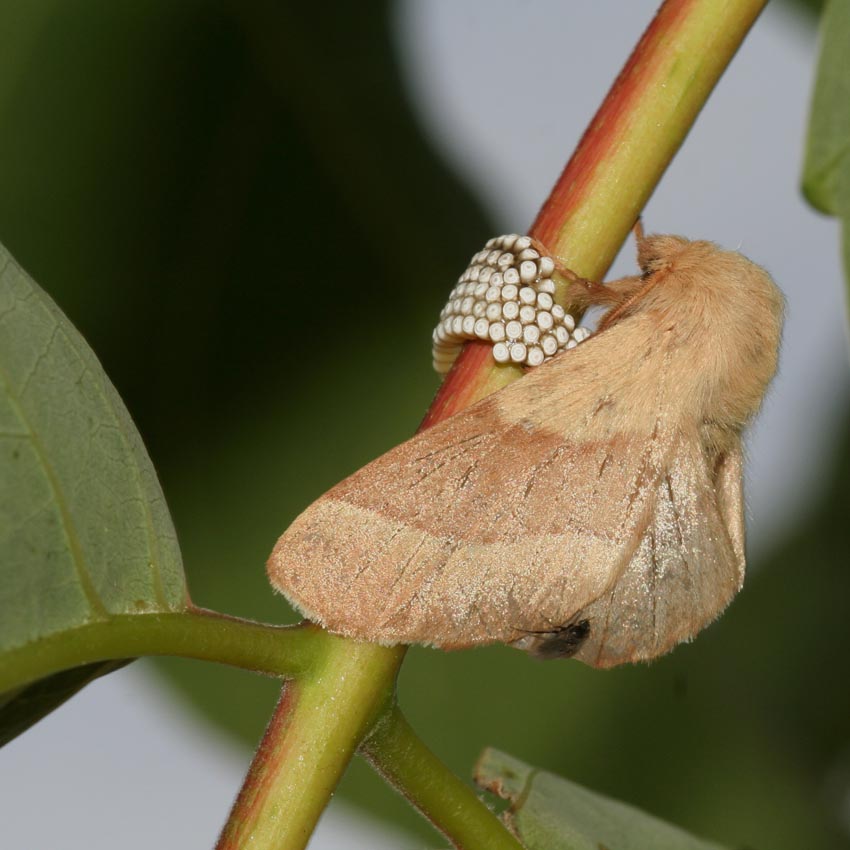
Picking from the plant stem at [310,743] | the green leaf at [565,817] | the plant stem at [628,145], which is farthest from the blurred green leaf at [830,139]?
the green leaf at [565,817]

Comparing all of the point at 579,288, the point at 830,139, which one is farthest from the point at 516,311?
the point at 830,139

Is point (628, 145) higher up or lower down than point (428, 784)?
higher up

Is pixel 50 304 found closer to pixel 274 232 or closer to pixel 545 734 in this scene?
pixel 274 232

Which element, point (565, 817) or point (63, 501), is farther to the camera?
point (565, 817)

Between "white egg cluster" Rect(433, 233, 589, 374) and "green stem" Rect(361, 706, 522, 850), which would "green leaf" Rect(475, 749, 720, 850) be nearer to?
"green stem" Rect(361, 706, 522, 850)

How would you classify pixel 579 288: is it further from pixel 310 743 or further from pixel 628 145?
pixel 310 743

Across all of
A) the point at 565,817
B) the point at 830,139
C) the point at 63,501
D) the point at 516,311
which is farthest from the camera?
the point at 565,817
